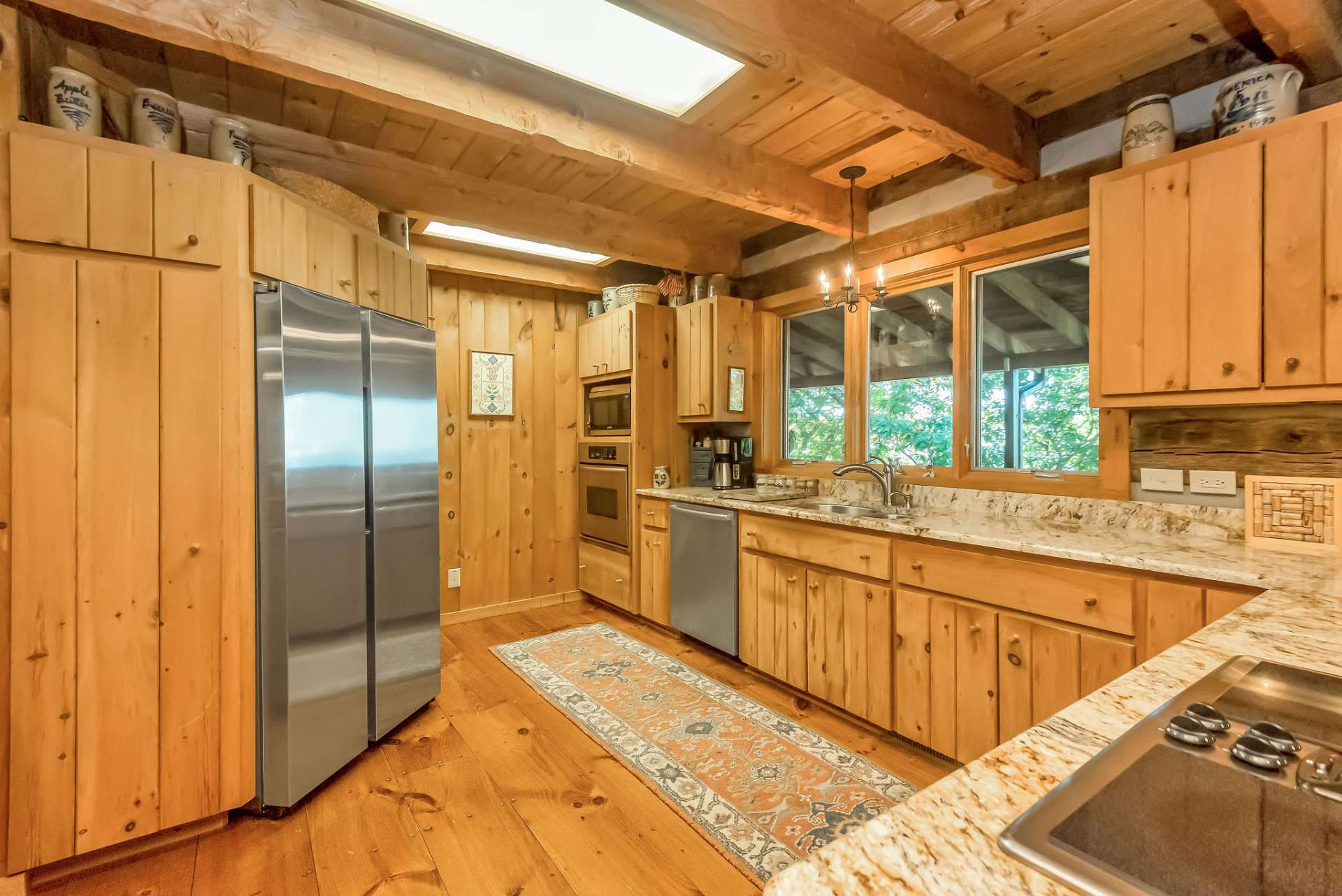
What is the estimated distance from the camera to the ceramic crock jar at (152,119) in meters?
1.86

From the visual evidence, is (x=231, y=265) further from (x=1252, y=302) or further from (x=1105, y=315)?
(x=1252, y=302)

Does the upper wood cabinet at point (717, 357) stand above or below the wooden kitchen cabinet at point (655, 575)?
above

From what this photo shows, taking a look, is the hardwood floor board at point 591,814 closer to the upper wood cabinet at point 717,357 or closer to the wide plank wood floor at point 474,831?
the wide plank wood floor at point 474,831

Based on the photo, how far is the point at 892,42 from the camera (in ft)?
6.37

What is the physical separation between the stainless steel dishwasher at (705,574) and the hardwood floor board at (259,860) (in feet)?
6.41

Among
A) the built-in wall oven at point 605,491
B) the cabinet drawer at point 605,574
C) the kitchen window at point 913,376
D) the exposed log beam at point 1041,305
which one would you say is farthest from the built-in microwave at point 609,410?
the exposed log beam at point 1041,305

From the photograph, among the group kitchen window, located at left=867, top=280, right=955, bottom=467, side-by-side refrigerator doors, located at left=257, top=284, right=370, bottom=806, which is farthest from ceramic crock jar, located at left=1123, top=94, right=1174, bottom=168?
side-by-side refrigerator doors, located at left=257, top=284, right=370, bottom=806

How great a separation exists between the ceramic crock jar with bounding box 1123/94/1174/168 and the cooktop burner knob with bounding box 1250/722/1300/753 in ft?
6.54

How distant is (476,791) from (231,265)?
1.95 metres

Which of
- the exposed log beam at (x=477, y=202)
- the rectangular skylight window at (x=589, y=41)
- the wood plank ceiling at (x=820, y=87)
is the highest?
the wood plank ceiling at (x=820, y=87)

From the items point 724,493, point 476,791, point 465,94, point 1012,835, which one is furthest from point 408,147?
point 1012,835

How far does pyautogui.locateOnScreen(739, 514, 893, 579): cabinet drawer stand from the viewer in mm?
2385

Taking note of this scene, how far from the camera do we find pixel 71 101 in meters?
1.74

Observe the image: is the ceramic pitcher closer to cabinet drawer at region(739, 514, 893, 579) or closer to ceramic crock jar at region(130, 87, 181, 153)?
ceramic crock jar at region(130, 87, 181, 153)
